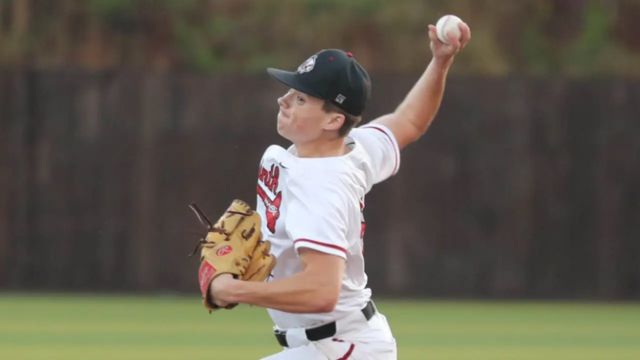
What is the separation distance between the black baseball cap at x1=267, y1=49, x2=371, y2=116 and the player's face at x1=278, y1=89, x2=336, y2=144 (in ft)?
0.14

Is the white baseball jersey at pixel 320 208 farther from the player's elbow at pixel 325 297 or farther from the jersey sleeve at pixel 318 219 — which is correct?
the player's elbow at pixel 325 297

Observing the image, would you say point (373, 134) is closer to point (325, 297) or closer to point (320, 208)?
point (320, 208)

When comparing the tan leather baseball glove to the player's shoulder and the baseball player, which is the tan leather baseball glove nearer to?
the baseball player

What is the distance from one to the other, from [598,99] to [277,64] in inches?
195

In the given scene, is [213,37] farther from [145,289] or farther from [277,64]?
[145,289]

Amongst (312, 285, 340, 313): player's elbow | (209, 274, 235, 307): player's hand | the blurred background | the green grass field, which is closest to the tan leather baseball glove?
(209, 274, 235, 307): player's hand

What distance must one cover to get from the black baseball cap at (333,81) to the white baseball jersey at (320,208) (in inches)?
8.7

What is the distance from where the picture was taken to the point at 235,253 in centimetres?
571

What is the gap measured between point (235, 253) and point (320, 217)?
33 centimetres

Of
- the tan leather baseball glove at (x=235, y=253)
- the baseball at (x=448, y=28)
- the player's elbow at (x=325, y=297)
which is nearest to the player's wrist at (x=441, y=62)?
A: the baseball at (x=448, y=28)

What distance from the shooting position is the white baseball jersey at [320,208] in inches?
223

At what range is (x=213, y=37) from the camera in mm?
20641

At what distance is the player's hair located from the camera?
5828mm

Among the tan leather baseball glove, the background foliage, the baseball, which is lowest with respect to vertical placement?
the background foliage
